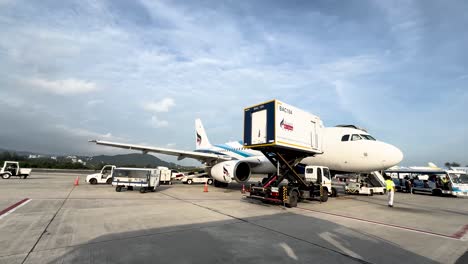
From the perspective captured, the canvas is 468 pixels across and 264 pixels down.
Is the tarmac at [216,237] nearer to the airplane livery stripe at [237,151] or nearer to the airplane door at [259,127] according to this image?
the airplane door at [259,127]

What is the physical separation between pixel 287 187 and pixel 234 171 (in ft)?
15.6

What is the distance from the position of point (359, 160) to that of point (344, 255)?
1035 cm

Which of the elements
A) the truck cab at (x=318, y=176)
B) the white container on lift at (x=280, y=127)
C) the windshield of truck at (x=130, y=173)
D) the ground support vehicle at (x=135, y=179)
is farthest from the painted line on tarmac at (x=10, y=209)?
the truck cab at (x=318, y=176)

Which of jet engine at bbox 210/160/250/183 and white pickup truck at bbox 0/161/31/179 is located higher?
jet engine at bbox 210/160/250/183

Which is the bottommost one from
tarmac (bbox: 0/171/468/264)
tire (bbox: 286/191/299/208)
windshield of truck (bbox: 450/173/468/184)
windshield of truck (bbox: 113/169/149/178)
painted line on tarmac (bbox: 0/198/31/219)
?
painted line on tarmac (bbox: 0/198/31/219)

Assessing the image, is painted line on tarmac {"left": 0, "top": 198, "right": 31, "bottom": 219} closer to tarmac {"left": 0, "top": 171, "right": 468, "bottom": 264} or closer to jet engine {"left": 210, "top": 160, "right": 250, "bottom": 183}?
tarmac {"left": 0, "top": 171, "right": 468, "bottom": 264}

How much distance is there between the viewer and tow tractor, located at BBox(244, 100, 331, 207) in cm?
1102

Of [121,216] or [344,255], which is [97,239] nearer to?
[121,216]

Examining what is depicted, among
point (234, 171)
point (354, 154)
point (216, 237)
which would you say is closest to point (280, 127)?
point (234, 171)

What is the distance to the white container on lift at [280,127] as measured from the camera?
11031 mm

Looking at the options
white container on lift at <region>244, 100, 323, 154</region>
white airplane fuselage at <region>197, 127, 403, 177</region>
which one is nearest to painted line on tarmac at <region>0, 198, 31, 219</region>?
white container on lift at <region>244, 100, 323, 154</region>

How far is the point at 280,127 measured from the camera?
1109 centimetres

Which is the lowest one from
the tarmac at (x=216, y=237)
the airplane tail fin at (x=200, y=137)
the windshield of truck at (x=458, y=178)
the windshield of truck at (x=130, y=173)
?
the tarmac at (x=216, y=237)

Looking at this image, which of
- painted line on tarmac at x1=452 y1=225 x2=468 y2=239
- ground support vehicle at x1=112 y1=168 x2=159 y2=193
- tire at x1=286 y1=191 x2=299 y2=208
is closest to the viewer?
painted line on tarmac at x1=452 y1=225 x2=468 y2=239
